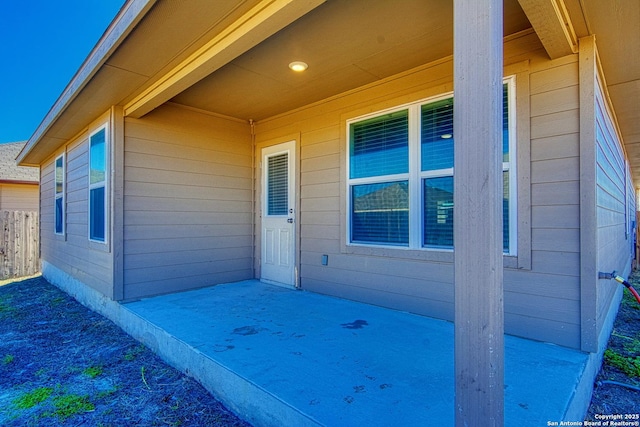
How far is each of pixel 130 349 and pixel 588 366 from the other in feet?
11.9

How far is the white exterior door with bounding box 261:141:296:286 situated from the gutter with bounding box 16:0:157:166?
2.27m

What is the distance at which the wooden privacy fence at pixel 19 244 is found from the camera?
753 cm

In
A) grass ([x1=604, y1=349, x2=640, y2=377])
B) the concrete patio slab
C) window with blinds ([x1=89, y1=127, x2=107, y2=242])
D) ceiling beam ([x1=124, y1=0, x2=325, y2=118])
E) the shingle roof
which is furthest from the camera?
the shingle roof

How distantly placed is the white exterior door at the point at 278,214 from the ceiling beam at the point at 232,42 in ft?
5.65

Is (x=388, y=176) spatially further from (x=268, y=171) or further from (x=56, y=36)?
(x=56, y=36)

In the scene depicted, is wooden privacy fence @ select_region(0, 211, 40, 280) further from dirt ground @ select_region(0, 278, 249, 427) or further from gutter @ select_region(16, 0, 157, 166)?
gutter @ select_region(16, 0, 157, 166)

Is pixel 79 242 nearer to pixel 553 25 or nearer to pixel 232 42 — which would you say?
pixel 232 42

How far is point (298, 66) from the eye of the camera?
317cm

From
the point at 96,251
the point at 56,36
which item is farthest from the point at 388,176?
the point at 56,36

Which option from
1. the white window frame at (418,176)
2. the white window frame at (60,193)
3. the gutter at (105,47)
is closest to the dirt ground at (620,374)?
the white window frame at (418,176)

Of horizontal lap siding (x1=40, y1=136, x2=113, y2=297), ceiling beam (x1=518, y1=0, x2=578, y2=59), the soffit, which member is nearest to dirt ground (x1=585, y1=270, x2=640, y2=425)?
ceiling beam (x1=518, y1=0, x2=578, y2=59)

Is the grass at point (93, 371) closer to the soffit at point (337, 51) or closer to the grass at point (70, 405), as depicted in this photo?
the grass at point (70, 405)

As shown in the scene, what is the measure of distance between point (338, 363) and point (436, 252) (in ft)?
4.73

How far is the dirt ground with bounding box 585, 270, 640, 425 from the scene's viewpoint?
6.77ft
